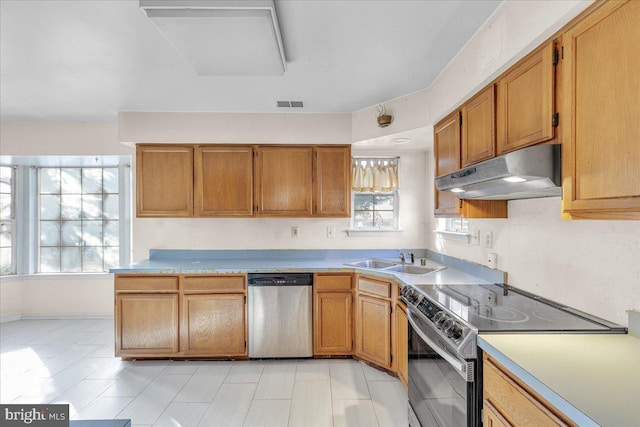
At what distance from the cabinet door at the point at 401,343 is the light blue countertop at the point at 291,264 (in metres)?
0.27

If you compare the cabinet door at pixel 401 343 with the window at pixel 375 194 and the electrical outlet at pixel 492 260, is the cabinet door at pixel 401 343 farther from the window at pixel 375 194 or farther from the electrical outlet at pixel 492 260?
the window at pixel 375 194

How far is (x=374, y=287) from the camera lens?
2.79m

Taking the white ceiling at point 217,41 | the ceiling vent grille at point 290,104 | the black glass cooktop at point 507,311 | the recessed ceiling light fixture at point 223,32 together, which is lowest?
the black glass cooktop at point 507,311

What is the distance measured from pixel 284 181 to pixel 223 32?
1.72 meters

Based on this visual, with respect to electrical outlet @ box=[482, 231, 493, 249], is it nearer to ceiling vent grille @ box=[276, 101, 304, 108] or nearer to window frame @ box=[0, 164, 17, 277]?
ceiling vent grille @ box=[276, 101, 304, 108]

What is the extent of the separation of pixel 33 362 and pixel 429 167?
4.38 metres

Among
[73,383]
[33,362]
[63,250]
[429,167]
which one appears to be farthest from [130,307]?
[429,167]

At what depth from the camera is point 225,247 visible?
3.60 meters

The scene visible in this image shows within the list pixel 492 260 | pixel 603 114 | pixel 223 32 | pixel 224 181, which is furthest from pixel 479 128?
pixel 224 181

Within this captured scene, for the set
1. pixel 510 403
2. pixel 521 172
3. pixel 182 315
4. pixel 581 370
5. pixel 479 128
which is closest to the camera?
pixel 581 370

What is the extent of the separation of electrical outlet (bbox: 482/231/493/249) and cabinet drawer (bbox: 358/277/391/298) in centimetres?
81

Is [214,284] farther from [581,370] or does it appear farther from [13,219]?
[13,219]

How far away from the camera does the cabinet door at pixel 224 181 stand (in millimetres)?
3297

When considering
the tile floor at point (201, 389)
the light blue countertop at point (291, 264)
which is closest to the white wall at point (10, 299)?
the tile floor at point (201, 389)
